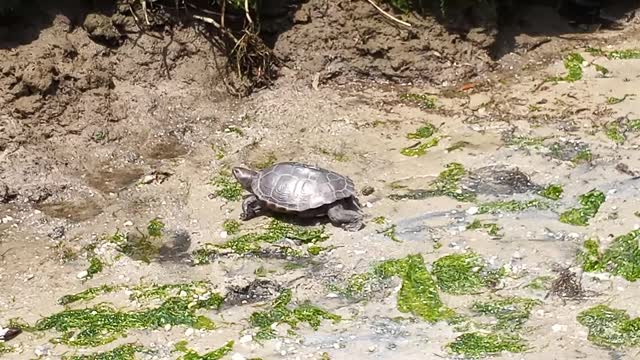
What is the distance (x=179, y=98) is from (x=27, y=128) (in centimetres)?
160

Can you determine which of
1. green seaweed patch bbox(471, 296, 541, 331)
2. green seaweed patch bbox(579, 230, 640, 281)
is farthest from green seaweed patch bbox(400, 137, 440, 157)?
green seaweed patch bbox(471, 296, 541, 331)

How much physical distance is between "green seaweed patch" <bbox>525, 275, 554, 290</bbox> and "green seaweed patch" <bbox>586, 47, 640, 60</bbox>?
4534 mm

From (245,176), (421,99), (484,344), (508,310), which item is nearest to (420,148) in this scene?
(421,99)

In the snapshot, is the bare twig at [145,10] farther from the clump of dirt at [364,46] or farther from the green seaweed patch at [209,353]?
the green seaweed patch at [209,353]

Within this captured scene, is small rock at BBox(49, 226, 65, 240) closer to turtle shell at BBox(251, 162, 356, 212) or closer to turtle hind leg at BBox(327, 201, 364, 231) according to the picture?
turtle shell at BBox(251, 162, 356, 212)

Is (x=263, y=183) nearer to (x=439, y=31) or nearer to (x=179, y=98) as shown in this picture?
(x=179, y=98)

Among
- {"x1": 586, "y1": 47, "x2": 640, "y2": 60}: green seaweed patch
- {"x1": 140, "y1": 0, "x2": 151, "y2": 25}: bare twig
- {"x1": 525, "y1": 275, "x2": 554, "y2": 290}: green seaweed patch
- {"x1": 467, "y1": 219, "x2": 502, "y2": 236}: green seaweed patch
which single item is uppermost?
{"x1": 140, "y1": 0, "x2": 151, "y2": 25}: bare twig

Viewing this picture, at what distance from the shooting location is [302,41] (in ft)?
33.7

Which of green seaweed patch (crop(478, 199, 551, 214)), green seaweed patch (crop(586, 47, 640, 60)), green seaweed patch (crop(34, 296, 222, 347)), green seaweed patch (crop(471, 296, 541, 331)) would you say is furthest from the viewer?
green seaweed patch (crop(586, 47, 640, 60))

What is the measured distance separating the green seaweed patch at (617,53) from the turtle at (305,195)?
4103 millimetres

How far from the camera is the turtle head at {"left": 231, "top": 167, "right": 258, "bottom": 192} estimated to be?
8.15 m

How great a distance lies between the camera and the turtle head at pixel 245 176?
815cm

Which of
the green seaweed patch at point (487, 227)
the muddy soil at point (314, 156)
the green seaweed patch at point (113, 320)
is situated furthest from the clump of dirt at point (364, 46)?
the green seaweed patch at point (113, 320)

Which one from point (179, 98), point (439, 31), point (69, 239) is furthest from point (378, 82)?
point (69, 239)
